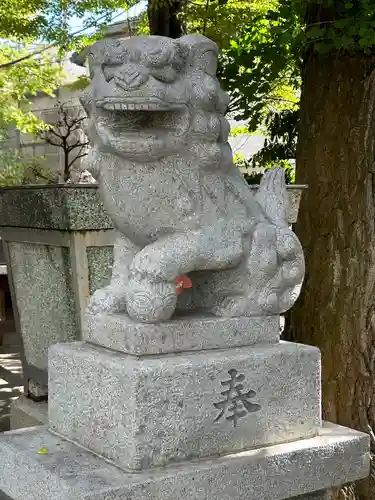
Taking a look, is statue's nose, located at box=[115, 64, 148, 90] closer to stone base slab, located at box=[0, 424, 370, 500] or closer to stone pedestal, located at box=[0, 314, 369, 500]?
stone pedestal, located at box=[0, 314, 369, 500]

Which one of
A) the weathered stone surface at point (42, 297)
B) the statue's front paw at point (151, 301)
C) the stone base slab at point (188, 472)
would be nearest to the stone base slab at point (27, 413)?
the weathered stone surface at point (42, 297)

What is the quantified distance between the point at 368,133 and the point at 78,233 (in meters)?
1.74

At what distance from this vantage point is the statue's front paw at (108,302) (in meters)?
2.46

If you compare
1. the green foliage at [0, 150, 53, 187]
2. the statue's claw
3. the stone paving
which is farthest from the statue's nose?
the green foliage at [0, 150, 53, 187]

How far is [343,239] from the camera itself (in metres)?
4.08

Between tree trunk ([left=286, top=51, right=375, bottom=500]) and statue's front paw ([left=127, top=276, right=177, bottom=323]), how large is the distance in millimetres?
1981

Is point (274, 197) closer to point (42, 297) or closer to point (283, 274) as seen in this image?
point (283, 274)

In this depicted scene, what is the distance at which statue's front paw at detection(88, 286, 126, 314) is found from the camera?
2457mm

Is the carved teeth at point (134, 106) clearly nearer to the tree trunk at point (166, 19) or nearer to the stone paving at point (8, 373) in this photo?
the stone paving at point (8, 373)

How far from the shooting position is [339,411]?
405 cm

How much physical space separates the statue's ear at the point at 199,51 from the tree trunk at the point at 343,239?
1919mm

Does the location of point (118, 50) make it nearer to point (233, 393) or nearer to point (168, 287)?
point (168, 287)

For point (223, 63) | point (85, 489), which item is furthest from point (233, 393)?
point (223, 63)

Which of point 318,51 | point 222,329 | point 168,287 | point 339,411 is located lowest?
point 339,411
